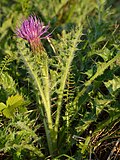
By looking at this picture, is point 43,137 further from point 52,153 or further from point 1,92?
point 1,92

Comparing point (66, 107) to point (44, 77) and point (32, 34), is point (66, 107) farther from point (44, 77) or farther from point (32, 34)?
point (32, 34)

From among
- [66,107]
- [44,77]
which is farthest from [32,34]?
[66,107]

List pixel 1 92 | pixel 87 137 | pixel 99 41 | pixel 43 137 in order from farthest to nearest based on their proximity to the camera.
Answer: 1. pixel 99 41
2. pixel 1 92
3. pixel 43 137
4. pixel 87 137

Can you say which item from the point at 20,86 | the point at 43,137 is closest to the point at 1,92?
the point at 20,86

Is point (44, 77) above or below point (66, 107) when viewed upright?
above

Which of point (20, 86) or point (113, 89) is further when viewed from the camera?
point (20, 86)

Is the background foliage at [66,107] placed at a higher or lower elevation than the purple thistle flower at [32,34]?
lower

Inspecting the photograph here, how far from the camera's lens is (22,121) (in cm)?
156

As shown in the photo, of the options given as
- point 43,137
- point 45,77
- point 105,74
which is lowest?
point 43,137

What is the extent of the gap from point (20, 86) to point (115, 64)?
0.50 meters

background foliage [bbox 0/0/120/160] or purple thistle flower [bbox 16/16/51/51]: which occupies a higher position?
purple thistle flower [bbox 16/16/51/51]

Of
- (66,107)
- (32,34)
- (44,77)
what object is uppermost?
(32,34)

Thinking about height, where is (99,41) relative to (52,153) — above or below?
above

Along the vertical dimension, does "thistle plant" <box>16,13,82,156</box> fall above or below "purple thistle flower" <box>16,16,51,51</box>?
below
